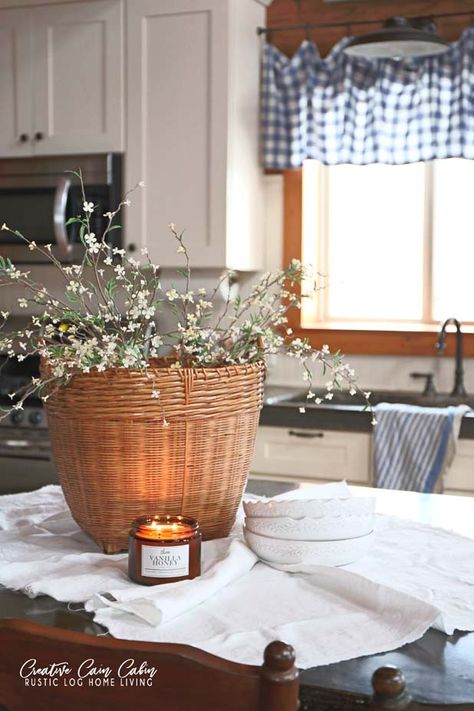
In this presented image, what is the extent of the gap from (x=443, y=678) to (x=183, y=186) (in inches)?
113

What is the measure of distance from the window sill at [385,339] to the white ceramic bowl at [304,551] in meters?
2.40

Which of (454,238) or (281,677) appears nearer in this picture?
(281,677)

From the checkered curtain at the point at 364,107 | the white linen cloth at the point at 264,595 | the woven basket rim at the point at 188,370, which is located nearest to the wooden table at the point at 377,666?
the white linen cloth at the point at 264,595

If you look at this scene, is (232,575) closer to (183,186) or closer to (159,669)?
(159,669)

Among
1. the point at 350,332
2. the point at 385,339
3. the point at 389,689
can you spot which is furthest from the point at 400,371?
the point at 389,689

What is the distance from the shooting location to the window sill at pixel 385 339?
3.83 m

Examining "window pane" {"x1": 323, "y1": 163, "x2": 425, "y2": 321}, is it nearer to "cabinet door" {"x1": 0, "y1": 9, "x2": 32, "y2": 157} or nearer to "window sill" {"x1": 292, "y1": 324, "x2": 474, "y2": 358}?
"window sill" {"x1": 292, "y1": 324, "x2": 474, "y2": 358}

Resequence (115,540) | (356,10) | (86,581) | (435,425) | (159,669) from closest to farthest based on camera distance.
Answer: (159,669) < (86,581) < (115,540) < (435,425) < (356,10)

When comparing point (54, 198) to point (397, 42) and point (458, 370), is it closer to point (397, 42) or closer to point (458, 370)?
point (397, 42)

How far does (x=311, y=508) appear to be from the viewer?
1.41m

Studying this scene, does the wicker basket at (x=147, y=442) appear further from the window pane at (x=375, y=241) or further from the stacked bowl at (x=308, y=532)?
the window pane at (x=375, y=241)

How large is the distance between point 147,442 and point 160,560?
0.62 ft

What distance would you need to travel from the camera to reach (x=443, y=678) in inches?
42.8

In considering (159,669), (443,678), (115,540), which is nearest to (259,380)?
(115,540)
